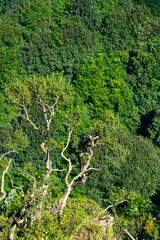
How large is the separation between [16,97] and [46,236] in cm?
682

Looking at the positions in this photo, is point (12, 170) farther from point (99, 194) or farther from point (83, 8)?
point (83, 8)

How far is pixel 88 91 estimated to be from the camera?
21.6 m

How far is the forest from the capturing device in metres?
15.2

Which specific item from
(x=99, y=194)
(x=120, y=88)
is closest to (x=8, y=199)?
(x=99, y=194)

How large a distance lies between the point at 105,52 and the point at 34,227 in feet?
59.5

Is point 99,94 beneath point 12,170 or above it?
above

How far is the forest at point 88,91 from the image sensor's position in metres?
15.2

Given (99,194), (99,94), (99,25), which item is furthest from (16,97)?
(99,25)

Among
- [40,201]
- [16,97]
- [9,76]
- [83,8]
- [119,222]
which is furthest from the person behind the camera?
[83,8]

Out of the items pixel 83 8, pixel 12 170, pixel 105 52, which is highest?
pixel 83 8

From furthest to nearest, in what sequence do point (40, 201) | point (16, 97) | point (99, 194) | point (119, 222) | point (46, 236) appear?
1. point (99, 194)
2. point (16, 97)
3. point (119, 222)
4. point (40, 201)
5. point (46, 236)

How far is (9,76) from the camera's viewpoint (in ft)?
68.6

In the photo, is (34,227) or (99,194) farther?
(99,194)

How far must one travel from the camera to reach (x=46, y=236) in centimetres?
866
